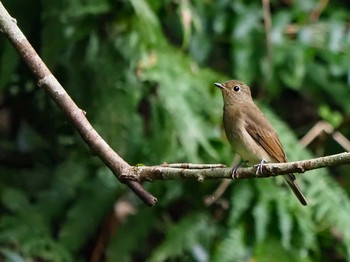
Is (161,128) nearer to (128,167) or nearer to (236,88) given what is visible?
(236,88)

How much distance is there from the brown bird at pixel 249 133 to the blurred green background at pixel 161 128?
0.39ft

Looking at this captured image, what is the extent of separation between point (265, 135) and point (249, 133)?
79 millimetres

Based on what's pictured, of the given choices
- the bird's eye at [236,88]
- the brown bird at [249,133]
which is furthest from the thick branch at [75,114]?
the bird's eye at [236,88]

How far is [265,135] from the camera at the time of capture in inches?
156

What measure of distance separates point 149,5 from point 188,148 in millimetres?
690

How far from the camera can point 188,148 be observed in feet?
12.8

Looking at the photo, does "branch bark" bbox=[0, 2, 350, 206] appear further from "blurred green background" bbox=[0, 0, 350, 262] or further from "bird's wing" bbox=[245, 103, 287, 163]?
"bird's wing" bbox=[245, 103, 287, 163]

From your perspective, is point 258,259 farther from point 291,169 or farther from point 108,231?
point 291,169

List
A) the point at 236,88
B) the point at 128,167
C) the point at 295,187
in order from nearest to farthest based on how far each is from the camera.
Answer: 1. the point at 128,167
2. the point at 295,187
3. the point at 236,88

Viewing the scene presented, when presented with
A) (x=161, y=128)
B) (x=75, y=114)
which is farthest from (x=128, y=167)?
(x=161, y=128)

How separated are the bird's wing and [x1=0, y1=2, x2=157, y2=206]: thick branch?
161cm

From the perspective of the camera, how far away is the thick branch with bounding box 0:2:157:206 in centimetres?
232

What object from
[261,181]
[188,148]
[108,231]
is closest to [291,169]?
[188,148]

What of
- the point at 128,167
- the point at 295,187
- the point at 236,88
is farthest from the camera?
the point at 236,88
